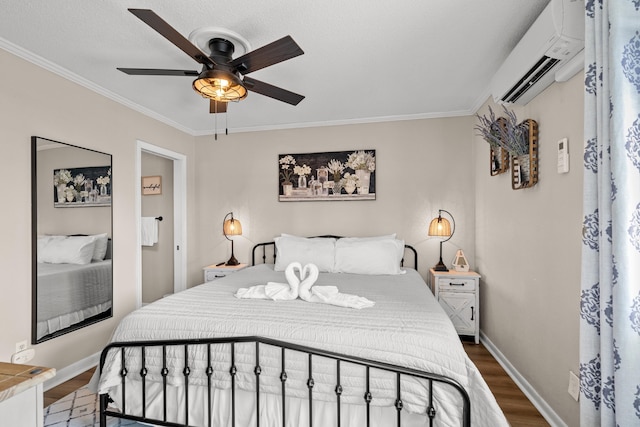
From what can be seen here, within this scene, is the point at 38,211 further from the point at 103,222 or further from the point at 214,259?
the point at 214,259

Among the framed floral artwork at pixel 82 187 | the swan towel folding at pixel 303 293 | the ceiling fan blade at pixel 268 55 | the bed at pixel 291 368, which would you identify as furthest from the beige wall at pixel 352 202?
the ceiling fan blade at pixel 268 55

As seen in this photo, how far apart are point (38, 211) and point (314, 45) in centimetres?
244

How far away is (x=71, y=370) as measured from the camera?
266 cm

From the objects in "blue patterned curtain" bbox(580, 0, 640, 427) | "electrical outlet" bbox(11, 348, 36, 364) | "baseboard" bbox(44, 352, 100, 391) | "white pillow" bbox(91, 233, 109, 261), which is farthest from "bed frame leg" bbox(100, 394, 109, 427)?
"blue patterned curtain" bbox(580, 0, 640, 427)

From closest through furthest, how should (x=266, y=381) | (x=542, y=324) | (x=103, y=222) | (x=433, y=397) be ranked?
(x=433, y=397) → (x=266, y=381) → (x=542, y=324) → (x=103, y=222)

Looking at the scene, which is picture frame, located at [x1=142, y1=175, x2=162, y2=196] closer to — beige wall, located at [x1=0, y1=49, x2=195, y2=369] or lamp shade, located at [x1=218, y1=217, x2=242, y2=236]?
beige wall, located at [x1=0, y1=49, x2=195, y2=369]

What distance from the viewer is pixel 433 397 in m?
1.47

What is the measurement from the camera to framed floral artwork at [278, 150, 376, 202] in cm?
387

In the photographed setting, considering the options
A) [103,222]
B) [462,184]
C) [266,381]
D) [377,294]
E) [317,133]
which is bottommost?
[266,381]

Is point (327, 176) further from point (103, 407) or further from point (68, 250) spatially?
point (103, 407)

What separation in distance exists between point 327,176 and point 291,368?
268 cm

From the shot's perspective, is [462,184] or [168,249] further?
[168,249]

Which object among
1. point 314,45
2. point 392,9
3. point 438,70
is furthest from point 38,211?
point 438,70

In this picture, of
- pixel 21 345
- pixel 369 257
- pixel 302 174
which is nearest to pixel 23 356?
pixel 21 345
